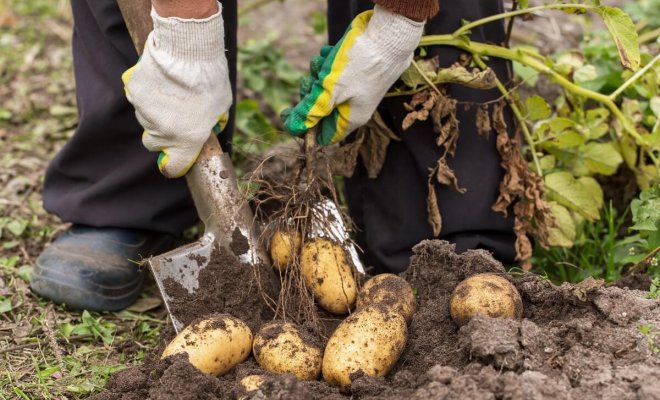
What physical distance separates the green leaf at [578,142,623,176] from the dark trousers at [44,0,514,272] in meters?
0.38

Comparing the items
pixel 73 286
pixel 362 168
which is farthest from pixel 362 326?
pixel 73 286

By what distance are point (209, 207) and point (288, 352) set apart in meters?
0.55

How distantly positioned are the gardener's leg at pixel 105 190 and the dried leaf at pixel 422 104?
70cm

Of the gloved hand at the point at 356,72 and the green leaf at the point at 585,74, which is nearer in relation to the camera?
the gloved hand at the point at 356,72

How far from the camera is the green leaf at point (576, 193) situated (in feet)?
8.48

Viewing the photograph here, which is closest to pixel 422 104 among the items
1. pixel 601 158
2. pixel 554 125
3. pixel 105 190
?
pixel 554 125

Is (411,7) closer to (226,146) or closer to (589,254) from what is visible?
(226,146)

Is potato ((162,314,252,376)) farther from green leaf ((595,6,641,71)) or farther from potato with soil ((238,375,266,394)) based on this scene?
green leaf ((595,6,641,71))

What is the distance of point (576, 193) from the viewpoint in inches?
103

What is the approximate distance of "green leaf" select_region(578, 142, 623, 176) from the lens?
8.75 feet

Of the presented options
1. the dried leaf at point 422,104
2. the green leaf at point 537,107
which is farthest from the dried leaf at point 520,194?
the dried leaf at point 422,104

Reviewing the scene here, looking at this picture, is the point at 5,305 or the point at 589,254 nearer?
the point at 5,305

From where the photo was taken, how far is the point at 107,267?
259 cm

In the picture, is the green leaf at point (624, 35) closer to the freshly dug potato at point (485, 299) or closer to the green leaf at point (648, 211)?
the green leaf at point (648, 211)
